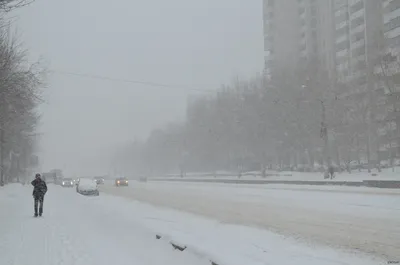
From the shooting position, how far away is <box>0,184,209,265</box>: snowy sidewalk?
1167cm

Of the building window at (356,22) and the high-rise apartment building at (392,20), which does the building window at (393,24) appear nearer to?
the high-rise apartment building at (392,20)

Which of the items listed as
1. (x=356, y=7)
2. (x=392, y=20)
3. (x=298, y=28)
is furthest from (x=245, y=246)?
(x=298, y=28)

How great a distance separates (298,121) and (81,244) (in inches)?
2287

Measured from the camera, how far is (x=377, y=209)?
22812mm

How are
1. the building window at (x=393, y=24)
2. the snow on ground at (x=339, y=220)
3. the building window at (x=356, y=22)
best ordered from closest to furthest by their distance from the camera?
the snow on ground at (x=339, y=220), the building window at (x=393, y=24), the building window at (x=356, y=22)

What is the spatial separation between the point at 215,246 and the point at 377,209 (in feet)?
39.7

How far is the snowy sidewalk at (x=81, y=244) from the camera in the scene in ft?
38.3

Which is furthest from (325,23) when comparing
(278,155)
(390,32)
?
(278,155)

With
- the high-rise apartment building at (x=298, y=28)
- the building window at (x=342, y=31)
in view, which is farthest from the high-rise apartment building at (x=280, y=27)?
the building window at (x=342, y=31)

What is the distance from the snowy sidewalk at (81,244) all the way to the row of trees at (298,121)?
35669 millimetres

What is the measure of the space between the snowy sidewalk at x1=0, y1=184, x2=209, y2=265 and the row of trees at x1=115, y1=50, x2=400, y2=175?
35.7 metres

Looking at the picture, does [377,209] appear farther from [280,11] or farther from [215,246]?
[280,11]

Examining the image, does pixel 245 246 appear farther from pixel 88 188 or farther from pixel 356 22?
pixel 356 22

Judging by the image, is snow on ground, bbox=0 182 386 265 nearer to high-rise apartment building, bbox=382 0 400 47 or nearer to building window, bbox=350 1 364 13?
high-rise apartment building, bbox=382 0 400 47
